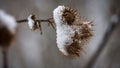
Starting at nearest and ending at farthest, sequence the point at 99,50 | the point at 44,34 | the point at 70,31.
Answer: the point at 70,31 < the point at 99,50 < the point at 44,34

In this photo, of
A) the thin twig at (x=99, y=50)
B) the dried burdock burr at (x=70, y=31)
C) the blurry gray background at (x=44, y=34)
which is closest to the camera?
the dried burdock burr at (x=70, y=31)

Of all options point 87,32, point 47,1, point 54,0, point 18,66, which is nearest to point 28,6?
point 54,0

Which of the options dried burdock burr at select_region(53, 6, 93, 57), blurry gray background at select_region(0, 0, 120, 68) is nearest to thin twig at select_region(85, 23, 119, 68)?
dried burdock burr at select_region(53, 6, 93, 57)

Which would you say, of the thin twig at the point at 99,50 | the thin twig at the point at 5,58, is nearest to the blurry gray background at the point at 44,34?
the thin twig at the point at 99,50

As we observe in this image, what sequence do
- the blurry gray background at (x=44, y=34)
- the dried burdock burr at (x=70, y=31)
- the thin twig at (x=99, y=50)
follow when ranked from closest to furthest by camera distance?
the dried burdock burr at (x=70, y=31) < the thin twig at (x=99, y=50) < the blurry gray background at (x=44, y=34)

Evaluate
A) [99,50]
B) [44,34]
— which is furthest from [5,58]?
[44,34]

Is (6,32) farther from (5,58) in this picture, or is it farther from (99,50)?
(99,50)

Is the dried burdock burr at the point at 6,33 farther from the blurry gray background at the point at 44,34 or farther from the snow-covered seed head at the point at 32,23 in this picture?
the blurry gray background at the point at 44,34

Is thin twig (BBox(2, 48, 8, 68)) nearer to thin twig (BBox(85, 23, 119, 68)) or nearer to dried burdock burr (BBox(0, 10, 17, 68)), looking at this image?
dried burdock burr (BBox(0, 10, 17, 68))

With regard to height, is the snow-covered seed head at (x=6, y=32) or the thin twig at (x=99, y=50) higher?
the snow-covered seed head at (x=6, y=32)
